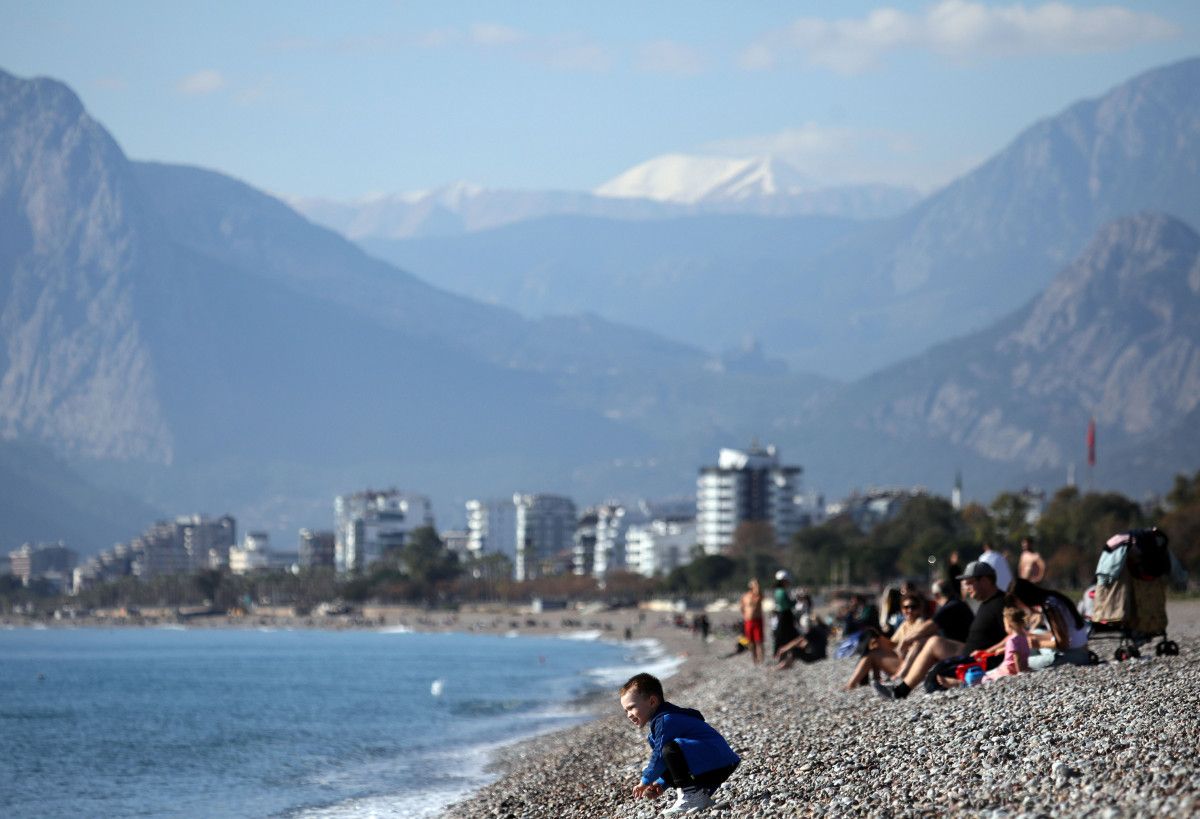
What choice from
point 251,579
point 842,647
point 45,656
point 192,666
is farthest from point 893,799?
point 251,579

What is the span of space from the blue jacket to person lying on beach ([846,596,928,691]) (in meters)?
7.80

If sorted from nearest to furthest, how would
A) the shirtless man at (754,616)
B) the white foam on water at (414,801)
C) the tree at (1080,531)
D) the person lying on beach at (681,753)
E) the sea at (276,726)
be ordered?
the person lying on beach at (681,753)
the white foam on water at (414,801)
the sea at (276,726)
the shirtless man at (754,616)
the tree at (1080,531)

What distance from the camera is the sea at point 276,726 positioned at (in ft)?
81.3

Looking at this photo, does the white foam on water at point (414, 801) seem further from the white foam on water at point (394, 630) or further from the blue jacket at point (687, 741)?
the white foam on water at point (394, 630)

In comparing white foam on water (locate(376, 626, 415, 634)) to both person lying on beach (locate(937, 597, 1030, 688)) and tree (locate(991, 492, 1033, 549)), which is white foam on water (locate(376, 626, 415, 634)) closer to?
tree (locate(991, 492, 1033, 549))

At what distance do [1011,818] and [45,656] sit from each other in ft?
298

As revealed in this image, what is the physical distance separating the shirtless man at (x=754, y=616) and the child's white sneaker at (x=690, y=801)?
1782 centimetres

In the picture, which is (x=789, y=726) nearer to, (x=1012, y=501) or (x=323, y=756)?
(x=323, y=756)

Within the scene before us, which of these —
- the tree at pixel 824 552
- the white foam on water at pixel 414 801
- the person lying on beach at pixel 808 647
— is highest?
the tree at pixel 824 552

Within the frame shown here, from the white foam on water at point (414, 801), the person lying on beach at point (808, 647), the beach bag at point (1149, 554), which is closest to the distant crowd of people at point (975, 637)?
the beach bag at point (1149, 554)

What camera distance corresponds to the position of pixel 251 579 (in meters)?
197

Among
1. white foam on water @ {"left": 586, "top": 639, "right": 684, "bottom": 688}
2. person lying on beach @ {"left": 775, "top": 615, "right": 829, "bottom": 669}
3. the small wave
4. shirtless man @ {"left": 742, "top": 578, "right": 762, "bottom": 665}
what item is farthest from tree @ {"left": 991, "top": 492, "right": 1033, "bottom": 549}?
person lying on beach @ {"left": 775, "top": 615, "right": 829, "bottom": 669}

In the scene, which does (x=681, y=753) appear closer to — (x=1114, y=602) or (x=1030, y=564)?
(x=1114, y=602)

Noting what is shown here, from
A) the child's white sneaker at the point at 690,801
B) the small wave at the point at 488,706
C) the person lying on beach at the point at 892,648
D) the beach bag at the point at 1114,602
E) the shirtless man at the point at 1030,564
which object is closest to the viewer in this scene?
the child's white sneaker at the point at 690,801
